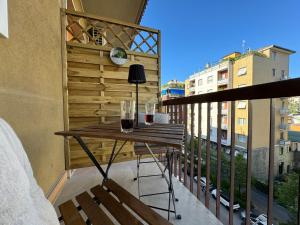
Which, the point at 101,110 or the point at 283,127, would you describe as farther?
the point at 101,110

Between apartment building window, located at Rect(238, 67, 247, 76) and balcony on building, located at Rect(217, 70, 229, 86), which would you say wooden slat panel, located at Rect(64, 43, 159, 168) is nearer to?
apartment building window, located at Rect(238, 67, 247, 76)

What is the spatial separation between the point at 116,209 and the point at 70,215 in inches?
8.8

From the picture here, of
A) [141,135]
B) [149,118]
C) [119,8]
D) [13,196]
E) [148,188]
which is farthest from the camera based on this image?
[119,8]

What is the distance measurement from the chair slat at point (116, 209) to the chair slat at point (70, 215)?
0.15m

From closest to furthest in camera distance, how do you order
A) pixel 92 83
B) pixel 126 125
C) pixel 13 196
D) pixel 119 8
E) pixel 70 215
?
1. pixel 13 196
2. pixel 70 215
3. pixel 126 125
4. pixel 92 83
5. pixel 119 8

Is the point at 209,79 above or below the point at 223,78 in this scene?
above

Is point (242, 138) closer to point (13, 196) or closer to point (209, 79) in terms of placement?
point (13, 196)

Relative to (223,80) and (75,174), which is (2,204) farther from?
(223,80)

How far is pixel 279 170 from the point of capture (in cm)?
132

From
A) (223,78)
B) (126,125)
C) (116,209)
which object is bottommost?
(116,209)

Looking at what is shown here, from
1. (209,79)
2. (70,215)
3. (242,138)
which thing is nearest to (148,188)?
(70,215)

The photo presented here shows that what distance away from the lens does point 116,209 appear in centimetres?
88

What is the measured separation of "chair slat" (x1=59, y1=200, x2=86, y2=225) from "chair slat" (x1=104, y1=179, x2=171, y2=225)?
25 centimetres

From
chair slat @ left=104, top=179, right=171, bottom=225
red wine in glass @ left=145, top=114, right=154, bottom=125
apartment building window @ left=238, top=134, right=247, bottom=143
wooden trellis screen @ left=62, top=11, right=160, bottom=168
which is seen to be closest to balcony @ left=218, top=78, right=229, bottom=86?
apartment building window @ left=238, top=134, right=247, bottom=143
